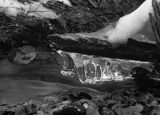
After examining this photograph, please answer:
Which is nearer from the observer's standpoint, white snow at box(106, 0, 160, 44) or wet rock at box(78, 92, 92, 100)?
wet rock at box(78, 92, 92, 100)

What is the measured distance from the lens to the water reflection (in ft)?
14.2

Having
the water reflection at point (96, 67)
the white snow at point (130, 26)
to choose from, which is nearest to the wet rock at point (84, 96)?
the water reflection at point (96, 67)

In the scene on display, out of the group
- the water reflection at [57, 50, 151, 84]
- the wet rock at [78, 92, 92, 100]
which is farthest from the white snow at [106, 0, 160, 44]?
the wet rock at [78, 92, 92, 100]

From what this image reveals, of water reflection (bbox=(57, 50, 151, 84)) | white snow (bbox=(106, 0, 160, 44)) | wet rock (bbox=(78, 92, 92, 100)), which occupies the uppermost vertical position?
white snow (bbox=(106, 0, 160, 44))

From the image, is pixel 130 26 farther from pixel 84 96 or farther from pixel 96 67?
pixel 84 96

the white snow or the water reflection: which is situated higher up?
the white snow

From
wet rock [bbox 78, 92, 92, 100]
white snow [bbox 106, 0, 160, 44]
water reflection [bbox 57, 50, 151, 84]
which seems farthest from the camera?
white snow [bbox 106, 0, 160, 44]

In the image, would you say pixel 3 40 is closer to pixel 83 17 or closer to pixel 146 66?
pixel 83 17

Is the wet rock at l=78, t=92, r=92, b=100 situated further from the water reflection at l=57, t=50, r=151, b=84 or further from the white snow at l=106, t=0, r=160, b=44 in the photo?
the white snow at l=106, t=0, r=160, b=44

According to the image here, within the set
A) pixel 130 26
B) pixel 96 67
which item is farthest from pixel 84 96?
pixel 130 26

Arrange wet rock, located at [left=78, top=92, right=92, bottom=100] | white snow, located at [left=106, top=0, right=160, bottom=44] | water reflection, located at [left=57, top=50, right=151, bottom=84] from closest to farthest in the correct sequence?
wet rock, located at [left=78, top=92, right=92, bottom=100]
water reflection, located at [left=57, top=50, right=151, bottom=84]
white snow, located at [left=106, top=0, right=160, bottom=44]

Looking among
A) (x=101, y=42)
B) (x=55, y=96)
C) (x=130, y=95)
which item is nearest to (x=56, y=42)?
(x=101, y=42)

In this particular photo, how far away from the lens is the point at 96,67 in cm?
445

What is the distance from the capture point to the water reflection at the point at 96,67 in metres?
4.33
